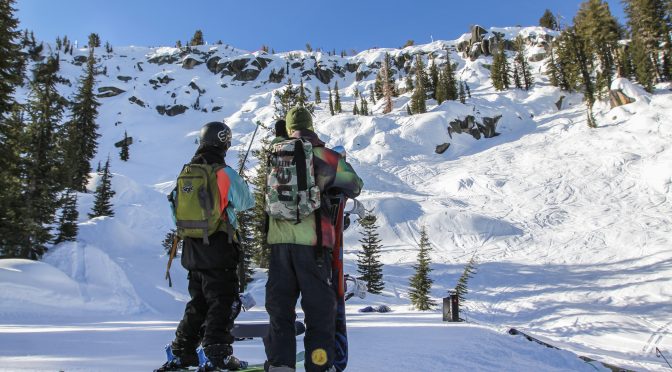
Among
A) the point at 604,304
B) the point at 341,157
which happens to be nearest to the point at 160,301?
the point at 341,157

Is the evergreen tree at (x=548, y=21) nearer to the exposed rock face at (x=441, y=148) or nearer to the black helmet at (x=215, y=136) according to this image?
the exposed rock face at (x=441, y=148)

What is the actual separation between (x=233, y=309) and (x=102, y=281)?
37.6 ft

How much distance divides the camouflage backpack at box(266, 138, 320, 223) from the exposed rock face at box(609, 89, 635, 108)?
53577 millimetres

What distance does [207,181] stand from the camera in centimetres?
372

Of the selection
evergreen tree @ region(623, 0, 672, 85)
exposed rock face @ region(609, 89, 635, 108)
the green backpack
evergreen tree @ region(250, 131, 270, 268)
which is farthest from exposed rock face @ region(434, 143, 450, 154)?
the green backpack

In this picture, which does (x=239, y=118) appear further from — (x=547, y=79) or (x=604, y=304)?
(x=604, y=304)

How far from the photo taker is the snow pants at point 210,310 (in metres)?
3.47

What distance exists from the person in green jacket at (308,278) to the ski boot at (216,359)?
22.4 inches

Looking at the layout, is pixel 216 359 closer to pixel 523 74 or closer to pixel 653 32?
pixel 653 32

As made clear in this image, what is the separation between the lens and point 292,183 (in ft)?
10.5

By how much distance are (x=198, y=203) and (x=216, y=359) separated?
137 centimetres

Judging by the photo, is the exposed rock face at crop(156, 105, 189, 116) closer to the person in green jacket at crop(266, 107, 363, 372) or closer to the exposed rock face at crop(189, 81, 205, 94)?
the exposed rock face at crop(189, 81, 205, 94)

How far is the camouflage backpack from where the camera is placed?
124 inches

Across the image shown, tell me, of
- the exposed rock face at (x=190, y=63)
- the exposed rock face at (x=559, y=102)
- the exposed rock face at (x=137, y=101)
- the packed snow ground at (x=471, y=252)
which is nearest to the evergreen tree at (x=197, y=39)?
the exposed rock face at (x=190, y=63)
